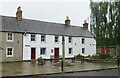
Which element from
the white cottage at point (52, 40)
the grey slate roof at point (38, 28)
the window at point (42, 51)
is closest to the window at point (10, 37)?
the grey slate roof at point (38, 28)

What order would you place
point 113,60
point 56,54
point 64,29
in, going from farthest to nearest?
point 64,29
point 56,54
point 113,60

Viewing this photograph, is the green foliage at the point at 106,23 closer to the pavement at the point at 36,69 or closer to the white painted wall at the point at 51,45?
the white painted wall at the point at 51,45

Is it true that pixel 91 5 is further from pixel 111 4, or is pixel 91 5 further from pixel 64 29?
pixel 64 29

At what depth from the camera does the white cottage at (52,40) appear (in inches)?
1594

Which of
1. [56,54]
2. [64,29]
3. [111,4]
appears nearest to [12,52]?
[56,54]

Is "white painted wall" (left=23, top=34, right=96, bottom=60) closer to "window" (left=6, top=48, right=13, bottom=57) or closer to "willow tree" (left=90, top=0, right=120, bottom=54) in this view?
"window" (left=6, top=48, right=13, bottom=57)

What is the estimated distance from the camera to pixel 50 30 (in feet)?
149

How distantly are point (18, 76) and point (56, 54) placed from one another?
2681 cm

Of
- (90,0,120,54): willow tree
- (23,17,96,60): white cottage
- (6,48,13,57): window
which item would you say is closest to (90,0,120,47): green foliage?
(90,0,120,54): willow tree

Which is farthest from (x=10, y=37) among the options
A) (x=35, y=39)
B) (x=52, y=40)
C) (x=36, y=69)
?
(x=36, y=69)

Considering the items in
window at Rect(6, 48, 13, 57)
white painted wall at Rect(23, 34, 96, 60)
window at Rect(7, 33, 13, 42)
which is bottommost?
window at Rect(6, 48, 13, 57)

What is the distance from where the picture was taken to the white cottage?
40.5 meters

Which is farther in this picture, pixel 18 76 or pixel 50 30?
pixel 50 30

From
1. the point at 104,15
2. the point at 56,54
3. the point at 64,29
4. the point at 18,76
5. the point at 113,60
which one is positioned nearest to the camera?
the point at 18,76
